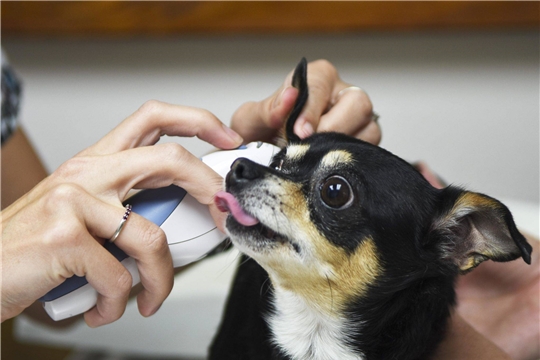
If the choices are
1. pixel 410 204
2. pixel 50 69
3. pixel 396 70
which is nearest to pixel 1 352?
pixel 50 69

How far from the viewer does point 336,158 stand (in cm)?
85

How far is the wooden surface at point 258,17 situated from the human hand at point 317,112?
0.66 meters

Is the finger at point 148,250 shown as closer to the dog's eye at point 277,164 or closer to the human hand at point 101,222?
the human hand at point 101,222

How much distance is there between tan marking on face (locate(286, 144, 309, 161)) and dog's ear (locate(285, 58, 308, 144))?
0.14ft

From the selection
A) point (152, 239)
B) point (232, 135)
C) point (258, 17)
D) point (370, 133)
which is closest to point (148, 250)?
point (152, 239)

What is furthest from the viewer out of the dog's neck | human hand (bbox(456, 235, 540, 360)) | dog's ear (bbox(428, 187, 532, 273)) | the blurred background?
the blurred background

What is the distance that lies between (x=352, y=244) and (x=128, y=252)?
33cm

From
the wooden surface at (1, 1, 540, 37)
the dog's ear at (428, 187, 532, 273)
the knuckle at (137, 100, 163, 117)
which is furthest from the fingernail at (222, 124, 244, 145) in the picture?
the wooden surface at (1, 1, 540, 37)

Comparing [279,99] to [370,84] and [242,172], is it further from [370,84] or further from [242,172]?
[370,84]

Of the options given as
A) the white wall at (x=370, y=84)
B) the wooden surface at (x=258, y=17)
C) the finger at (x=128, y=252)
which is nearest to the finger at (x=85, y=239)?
the finger at (x=128, y=252)

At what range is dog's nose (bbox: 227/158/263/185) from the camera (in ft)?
2.62

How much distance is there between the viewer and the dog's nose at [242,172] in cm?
80

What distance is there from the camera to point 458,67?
1.91 metres

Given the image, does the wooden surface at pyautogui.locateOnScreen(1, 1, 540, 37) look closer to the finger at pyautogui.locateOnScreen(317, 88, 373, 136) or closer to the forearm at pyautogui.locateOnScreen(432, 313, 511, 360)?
the finger at pyautogui.locateOnScreen(317, 88, 373, 136)
